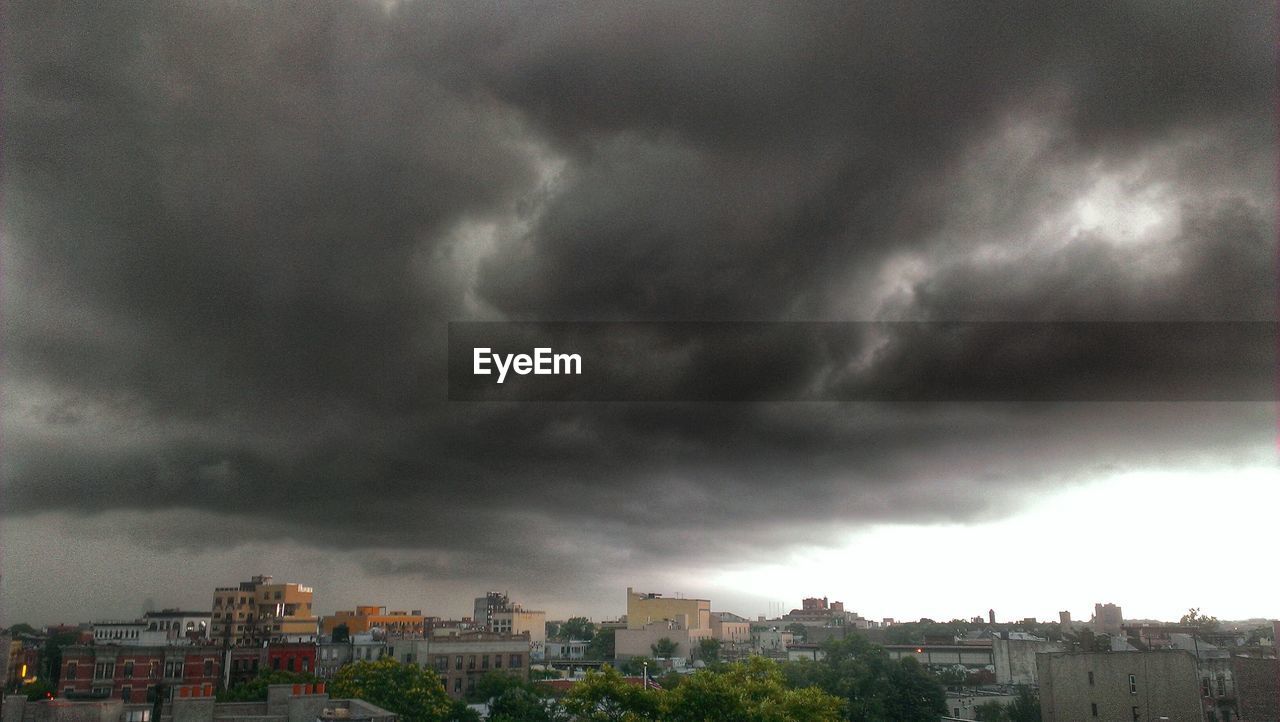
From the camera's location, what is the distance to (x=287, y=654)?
86.2 m

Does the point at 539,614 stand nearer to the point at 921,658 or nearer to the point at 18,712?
the point at 921,658

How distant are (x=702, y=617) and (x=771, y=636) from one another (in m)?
14.7

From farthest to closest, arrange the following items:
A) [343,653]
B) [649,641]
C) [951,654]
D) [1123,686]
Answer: [649,641] → [951,654] → [343,653] → [1123,686]

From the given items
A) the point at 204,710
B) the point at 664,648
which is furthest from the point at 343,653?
the point at 204,710

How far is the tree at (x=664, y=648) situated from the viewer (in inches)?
4980

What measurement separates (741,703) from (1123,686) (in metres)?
32.1

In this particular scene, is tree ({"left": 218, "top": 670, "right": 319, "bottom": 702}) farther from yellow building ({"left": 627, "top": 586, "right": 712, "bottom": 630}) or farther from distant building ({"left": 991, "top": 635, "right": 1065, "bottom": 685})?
yellow building ({"left": 627, "top": 586, "right": 712, "bottom": 630})

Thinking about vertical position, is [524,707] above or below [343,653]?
below

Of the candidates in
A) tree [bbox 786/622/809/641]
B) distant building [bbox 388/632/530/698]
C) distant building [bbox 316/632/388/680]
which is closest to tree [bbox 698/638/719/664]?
tree [bbox 786/622/809/641]

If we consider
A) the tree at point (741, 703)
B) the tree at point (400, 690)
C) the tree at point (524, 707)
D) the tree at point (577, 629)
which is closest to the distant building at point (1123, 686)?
the tree at point (741, 703)

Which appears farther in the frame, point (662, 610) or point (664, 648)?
point (662, 610)

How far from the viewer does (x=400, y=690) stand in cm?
6097

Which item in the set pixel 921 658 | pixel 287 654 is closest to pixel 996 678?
pixel 921 658

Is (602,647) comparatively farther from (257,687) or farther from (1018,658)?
(257,687)
